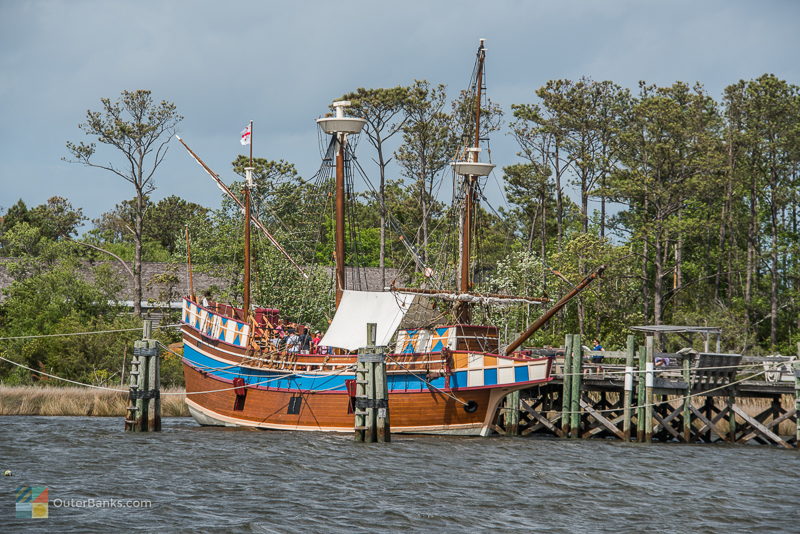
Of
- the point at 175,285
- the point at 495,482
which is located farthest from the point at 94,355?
the point at 495,482

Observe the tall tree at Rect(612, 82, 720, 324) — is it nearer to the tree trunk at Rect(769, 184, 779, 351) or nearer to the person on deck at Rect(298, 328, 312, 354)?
the tree trunk at Rect(769, 184, 779, 351)

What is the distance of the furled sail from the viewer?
132 feet

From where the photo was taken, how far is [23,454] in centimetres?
3083

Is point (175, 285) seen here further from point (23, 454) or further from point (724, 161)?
point (23, 454)

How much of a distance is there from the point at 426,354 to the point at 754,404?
14666mm

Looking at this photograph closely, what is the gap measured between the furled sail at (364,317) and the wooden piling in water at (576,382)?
6138 millimetres

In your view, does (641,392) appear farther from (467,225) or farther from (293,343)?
(293,343)

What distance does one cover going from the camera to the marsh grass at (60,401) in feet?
149

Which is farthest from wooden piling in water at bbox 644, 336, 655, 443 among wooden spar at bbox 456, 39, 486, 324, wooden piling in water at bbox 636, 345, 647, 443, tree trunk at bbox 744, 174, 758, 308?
tree trunk at bbox 744, 174, 758, 308

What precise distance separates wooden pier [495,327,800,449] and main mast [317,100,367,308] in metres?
8.26

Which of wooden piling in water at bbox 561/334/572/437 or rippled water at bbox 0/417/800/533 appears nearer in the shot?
rippled water at bbox 0/417/800/533
